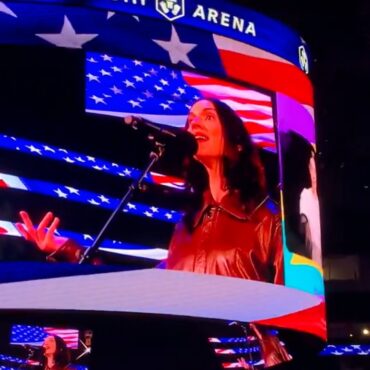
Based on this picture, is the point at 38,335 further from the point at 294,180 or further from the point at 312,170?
the point at 312,170

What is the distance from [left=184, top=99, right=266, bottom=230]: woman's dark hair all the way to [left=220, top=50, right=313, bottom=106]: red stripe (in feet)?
1.73

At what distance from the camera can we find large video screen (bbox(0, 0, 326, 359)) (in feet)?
30.5

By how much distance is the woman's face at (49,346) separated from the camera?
10.1m

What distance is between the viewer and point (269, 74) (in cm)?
1107

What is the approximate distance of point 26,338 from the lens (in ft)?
33.7

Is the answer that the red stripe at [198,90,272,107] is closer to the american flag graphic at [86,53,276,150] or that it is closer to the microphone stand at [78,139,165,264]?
the american flag graphic at [86,53,276,150]

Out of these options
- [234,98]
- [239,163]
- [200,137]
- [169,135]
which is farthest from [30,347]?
[234,98]

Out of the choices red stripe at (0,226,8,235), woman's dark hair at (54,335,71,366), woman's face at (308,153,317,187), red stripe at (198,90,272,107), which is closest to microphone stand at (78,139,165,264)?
red stripe at (0,226,8,235)

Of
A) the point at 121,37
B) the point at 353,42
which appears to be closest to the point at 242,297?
the point at 121,37

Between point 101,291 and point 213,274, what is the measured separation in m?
1.23

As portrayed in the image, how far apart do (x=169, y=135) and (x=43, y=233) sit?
1787 mm

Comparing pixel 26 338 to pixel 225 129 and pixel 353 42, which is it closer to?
pixel 225 129

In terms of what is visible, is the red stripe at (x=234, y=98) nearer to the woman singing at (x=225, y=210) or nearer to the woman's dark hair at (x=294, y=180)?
the woman singing at (x=225, y=210)

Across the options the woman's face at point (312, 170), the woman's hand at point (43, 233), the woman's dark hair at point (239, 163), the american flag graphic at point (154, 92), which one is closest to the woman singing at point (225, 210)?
the woman's dark hair at point (239, 163)
